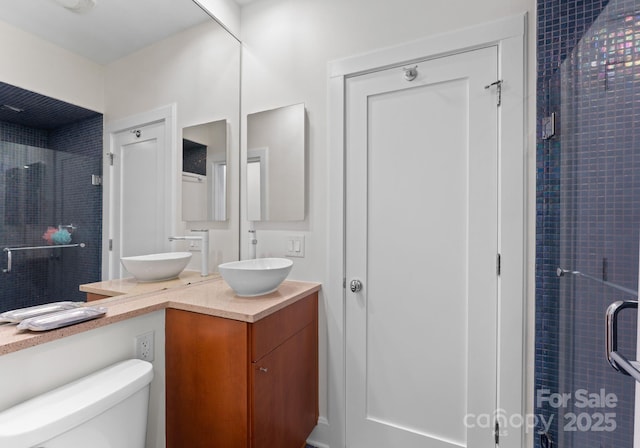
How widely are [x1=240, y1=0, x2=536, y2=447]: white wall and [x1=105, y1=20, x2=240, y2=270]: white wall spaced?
0.09 m

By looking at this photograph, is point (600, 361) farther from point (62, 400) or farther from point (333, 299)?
point (62, 400)

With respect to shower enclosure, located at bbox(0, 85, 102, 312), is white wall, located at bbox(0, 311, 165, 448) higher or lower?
lower

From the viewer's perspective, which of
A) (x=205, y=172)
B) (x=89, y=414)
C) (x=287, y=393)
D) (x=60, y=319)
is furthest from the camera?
(x=205, y=172)

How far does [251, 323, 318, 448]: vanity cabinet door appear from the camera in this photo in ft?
4.24

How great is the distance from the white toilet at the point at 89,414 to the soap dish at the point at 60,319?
0.68ft

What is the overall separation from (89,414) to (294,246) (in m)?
1.15

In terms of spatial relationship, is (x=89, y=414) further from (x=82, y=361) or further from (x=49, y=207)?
(x=49, y=207)

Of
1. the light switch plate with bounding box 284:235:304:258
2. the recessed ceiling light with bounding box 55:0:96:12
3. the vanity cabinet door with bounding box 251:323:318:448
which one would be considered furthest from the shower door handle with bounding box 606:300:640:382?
the recessed ceiling light with bounding box 55:0:96:12

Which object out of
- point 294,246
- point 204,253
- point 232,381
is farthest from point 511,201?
point 204,253

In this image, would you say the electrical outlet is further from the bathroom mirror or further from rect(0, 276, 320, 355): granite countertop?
the bathroom mirror

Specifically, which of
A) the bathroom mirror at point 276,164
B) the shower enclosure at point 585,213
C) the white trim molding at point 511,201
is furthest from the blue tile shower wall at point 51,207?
the shower enclosure at point 585,213

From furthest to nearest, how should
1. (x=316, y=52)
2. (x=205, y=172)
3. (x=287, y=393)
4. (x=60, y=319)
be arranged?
(x=205, y=172) → (x=316, y=52) → (x=287, y=393) → (x=60, y=319)

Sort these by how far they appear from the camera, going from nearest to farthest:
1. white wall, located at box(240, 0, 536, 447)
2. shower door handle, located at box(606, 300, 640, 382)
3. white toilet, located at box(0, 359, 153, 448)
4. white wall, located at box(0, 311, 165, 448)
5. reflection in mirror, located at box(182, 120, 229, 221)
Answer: shower door handle, located at box(606, 300, 640, 382) → white toilet, located at box(0, 359, 153, 448) → white wall, located at box(0, 311, 165, 448) → white wall, located at box(240, 0, 536, 447) → reflection in mirror, located at box(182, 120, 229, 221)

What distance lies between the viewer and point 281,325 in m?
1.44
